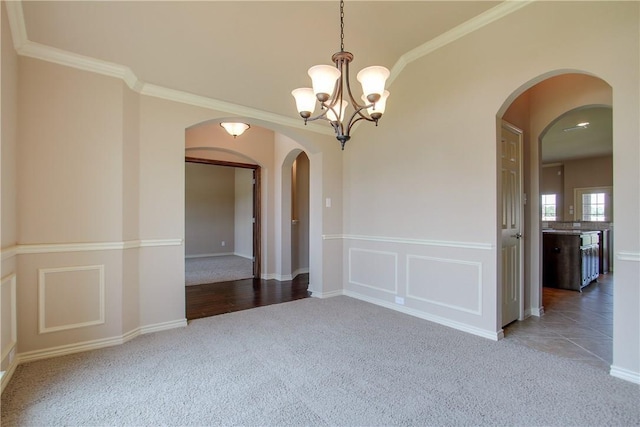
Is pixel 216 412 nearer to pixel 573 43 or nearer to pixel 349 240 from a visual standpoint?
pixel 349 240

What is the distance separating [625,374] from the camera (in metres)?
2.20

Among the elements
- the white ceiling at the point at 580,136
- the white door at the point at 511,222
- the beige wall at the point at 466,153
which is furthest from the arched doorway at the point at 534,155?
the white ceiling at the point at 580,136

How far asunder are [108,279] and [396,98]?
3.72 meters

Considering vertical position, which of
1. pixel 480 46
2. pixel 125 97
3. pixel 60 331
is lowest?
pixel 60 331

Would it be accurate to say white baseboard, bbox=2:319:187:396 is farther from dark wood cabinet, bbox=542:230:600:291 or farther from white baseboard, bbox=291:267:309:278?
dark wood cabinet, bbox=542:230:600:291

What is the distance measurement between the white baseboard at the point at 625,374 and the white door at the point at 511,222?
100 centimetres

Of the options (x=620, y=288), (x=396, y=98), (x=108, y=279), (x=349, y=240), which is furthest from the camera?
(x=349, y=240)

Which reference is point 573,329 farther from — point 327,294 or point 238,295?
point 238,295

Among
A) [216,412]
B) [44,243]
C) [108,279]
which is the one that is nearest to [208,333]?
[108,279]

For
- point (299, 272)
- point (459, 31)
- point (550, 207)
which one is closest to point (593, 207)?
point (550, 207)

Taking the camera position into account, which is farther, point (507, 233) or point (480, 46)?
point (507, 233)

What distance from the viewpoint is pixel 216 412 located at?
1.84m

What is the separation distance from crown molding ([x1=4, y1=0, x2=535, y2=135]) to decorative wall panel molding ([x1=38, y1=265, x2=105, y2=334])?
1.77m

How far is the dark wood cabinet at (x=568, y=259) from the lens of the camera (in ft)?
15.6
